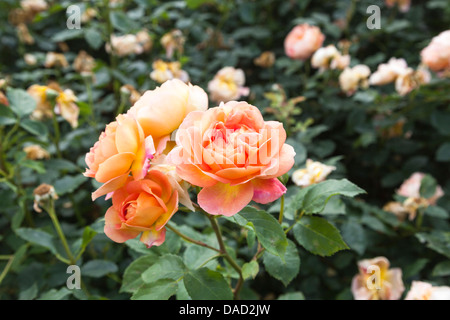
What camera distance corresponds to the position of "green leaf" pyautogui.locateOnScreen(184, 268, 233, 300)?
613 mm

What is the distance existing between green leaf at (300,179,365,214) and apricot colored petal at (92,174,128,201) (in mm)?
322

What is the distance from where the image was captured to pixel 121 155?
0.50 meters

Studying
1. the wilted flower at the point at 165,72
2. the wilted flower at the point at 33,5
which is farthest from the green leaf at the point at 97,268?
the wilted flower at the point at 33,5

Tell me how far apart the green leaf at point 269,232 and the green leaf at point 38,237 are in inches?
21.7

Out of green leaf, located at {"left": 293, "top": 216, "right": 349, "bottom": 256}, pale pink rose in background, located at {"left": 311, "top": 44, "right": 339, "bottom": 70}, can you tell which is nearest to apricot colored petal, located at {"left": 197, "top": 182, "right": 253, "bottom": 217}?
green leaf, located at {"left": 293, "top": 216, "right": 349, "bottom": 256}

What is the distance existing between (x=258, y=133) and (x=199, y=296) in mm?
282

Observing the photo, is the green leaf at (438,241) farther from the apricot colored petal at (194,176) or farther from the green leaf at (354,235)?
the apricot colored petal at (194,176)

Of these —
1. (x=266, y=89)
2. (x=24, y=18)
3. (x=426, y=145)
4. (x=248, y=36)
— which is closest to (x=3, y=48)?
(x=24, y=18)

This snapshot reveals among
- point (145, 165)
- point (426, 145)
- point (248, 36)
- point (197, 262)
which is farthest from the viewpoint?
point (248, 36)

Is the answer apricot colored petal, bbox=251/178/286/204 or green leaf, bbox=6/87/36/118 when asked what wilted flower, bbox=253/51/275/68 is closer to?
green leaf, bbox=6/87/36/118

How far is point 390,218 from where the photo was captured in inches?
43.8

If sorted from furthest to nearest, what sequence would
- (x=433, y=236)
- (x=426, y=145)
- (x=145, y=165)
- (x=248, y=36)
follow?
(x=248, y=36), (x=426, y=145), (x=433, y=236), (x=145, y=165)

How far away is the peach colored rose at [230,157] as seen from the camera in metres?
0.49
